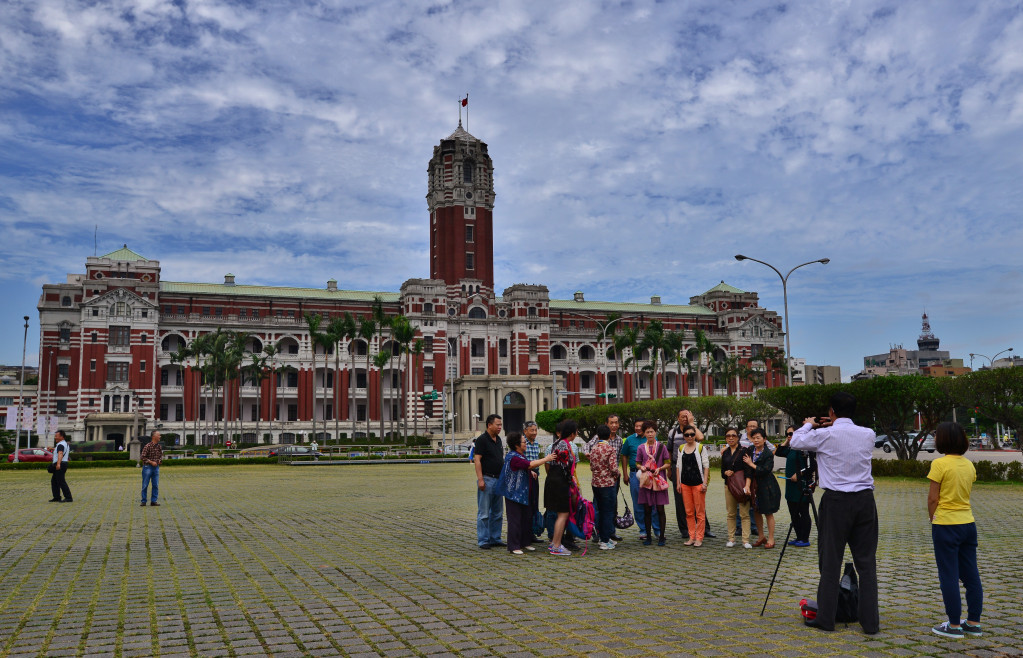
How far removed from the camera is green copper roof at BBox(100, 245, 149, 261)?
270 ft

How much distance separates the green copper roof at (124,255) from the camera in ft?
270

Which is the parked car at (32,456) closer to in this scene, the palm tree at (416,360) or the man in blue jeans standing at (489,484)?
the palm tree at (416,360)

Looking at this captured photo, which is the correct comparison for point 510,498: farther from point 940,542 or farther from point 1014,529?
point 1014,529

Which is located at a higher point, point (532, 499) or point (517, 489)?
point (517, 489)

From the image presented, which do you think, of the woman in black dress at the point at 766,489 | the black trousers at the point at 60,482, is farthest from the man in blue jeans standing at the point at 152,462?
the woman in black dress at the point at 766,489

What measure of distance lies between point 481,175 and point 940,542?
86425 mm

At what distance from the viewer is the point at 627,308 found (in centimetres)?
10681

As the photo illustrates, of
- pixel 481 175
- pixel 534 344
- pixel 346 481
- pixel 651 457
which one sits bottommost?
pixel 346 481

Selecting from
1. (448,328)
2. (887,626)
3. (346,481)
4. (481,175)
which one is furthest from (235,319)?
(887,626)

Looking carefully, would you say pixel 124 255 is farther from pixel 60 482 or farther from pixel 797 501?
pixel 797 501

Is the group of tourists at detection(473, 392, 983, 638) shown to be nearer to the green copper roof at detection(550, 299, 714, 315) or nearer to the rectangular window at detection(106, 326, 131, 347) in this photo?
the rectangular window at detection(106, 326, 131, 347)

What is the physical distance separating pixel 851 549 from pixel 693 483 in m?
4.99

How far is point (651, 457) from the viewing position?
41.2 feet

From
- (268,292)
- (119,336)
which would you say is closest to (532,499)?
(119,336)
